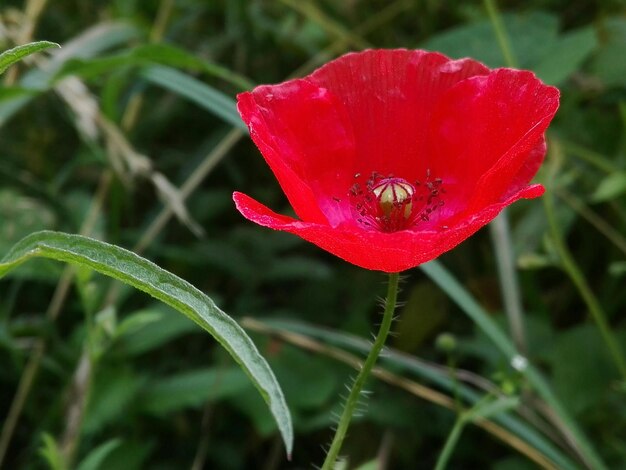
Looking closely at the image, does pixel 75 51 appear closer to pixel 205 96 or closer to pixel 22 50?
pixel 205 96

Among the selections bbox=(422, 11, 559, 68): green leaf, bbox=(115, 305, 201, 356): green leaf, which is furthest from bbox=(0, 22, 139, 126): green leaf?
bbox=(422, 11, 559, 68): green leaf

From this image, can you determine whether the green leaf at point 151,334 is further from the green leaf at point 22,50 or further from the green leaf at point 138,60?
the green leaf at point 22,50

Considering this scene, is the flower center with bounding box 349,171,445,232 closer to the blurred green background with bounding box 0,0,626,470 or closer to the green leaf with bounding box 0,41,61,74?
the blurred green background with bounding box 0,0,626,470

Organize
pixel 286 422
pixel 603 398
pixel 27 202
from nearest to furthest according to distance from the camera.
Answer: pixel 286 422 → pixel 603 398 → pixel 27 202

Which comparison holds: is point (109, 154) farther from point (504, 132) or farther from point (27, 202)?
point (504, 132)

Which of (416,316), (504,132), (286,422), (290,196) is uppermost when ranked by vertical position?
(416,316)

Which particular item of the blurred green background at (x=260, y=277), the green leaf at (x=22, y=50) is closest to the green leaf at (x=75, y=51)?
the blurred green background at (x=260, y=277)

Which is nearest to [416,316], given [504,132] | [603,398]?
[603,398]
